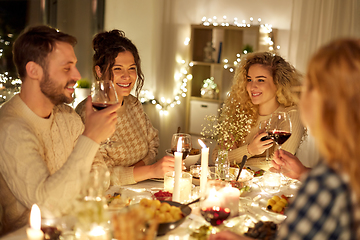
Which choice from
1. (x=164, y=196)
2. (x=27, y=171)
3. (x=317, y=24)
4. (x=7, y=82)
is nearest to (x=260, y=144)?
(x=164, y=196)

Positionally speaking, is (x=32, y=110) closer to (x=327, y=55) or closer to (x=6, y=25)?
(x=327, y=55)

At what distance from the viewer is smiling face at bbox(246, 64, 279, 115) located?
2588 millimetres

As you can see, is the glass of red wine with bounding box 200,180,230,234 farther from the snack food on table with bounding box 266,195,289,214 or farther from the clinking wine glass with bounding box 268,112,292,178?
the clinking wine glass with bounding box 268,112,292,178

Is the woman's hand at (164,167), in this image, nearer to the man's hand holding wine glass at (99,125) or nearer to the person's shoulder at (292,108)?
the man's hand holding wine glass at (99,125)

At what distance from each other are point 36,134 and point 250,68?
1.73m

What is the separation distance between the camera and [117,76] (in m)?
2.19

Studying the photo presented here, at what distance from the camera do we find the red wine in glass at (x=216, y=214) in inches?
43.3

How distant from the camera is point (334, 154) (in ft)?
2.34

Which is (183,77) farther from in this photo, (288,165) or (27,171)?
(27,171)

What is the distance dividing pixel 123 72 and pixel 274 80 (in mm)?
1166

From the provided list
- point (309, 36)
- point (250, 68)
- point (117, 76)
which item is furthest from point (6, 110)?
point (309, 36)

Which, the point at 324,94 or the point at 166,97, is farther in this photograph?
the point at 166,97

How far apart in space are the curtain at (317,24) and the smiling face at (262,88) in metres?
1.49

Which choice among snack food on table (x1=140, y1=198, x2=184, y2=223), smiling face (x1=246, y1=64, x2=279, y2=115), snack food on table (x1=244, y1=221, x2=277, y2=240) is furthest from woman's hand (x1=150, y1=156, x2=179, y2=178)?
smiling face (x1=246, y1=64, x2=279, y2=115)
